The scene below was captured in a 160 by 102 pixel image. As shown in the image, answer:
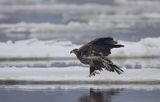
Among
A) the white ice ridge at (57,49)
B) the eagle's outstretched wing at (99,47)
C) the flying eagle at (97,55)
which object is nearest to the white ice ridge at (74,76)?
the flying eagle at (97,55)

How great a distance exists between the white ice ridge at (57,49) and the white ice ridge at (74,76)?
126 inches

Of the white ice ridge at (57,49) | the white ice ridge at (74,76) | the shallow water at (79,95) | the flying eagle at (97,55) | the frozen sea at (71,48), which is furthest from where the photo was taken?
the white ice ridge at (57,49)

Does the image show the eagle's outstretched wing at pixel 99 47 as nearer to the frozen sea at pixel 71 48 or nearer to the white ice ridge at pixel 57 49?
the frozen sea at pixel 71 48

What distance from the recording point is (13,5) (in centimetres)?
3212

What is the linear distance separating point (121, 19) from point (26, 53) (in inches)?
349

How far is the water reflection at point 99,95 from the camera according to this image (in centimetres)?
1455

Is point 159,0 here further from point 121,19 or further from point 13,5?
point 13,5

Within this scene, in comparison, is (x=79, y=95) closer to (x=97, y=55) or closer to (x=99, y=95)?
(x=99, y=95)

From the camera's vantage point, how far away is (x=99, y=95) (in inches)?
592

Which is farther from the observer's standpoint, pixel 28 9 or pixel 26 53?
pixel 28 9

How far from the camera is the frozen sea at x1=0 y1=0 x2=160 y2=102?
1549 centimetres

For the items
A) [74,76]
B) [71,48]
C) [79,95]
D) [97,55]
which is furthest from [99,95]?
[71,48]

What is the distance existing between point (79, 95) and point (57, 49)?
772cm

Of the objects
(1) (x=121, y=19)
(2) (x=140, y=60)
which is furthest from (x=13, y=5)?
(2) (x=140, y=60)
